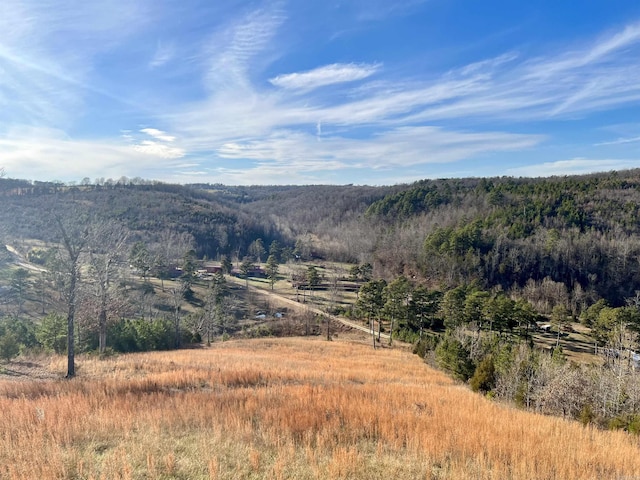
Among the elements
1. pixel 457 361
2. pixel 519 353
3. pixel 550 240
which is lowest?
pixel 457 361

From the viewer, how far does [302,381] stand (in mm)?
11742

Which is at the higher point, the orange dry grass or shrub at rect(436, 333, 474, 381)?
the orange dry grass

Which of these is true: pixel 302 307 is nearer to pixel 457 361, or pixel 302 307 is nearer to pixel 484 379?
pixel 457 361

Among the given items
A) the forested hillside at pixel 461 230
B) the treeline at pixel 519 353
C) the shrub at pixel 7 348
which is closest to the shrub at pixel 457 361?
the treeline at pixel 519 353

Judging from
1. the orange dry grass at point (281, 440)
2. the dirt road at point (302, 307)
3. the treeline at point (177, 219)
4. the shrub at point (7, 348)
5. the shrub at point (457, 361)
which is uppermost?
the treeline at point (177, 219)

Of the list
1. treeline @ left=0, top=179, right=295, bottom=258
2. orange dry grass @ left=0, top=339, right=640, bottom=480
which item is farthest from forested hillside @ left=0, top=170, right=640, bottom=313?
orange dry grass @ left=0, top=339, right=640, bottom=480

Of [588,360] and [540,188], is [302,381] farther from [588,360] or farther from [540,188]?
[540,188]

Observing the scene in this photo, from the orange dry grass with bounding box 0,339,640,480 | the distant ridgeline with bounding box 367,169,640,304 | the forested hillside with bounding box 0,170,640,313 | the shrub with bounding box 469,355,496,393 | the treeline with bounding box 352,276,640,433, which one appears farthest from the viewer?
the distant ridgeline with bounding box 367,169,640,304

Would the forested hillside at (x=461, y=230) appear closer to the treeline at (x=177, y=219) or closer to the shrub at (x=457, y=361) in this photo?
the treeline at (x=177, y=219)

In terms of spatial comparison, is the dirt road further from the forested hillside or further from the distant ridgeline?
the distant ridgeline

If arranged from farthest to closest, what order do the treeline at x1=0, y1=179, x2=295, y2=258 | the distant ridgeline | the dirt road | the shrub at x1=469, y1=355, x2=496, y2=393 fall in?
1. the treeline at x1=0, y1=179, x2=295, y2=258
2. the distant ridgeline
3. the dirt road
4. the shrub at x1=469, y1=355, x2=496, y2=393

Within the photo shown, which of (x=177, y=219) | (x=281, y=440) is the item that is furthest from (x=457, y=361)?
(x=177, y=219)

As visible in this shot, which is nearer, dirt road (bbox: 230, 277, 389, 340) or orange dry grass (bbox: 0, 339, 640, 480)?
orange dry grass (bbox: 0, 339, 640, 480)

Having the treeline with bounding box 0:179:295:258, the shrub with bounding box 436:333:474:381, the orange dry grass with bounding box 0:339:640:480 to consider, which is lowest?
the shrub with bounding box 436:333:474:381
